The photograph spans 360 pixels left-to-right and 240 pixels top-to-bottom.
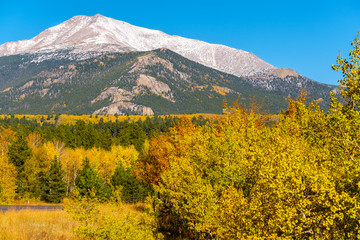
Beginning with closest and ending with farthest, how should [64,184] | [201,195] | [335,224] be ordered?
[335,224]
[201,195]
[64,184]

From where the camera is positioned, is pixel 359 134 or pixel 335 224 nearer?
pixel 335 224

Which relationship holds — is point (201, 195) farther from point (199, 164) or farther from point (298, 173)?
point (298, 173)

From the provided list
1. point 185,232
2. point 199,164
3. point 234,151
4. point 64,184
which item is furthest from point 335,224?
point 64,184

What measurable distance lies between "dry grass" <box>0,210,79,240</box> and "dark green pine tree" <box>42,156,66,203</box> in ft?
118

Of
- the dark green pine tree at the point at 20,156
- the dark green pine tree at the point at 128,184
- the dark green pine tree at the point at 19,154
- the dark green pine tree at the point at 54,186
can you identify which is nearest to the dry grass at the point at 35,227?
the dark green pine tree at the point at 54,186

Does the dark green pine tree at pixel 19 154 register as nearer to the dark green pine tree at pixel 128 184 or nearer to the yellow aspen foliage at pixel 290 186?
the dark green pine tree at pixel 128 184

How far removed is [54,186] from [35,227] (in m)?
42.0

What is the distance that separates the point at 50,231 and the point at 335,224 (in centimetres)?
1893

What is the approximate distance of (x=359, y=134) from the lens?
1471 centimetres

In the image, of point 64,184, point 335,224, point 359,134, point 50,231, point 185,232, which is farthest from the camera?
point 64,184

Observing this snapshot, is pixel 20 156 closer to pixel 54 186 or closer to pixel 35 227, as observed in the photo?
pixel 54 186

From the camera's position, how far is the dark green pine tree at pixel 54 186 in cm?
6175

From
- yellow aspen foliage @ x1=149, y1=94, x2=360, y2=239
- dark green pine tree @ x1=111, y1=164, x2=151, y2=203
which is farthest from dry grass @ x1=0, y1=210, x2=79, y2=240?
dark green pine tree @ x1=111, y1=164, x2=151, y2=203

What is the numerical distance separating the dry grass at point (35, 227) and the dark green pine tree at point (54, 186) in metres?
35.8
